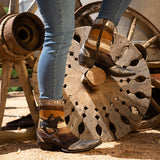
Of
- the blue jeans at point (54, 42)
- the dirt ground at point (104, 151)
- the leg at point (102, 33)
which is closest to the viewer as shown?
the blue jeans at point (54, 42)

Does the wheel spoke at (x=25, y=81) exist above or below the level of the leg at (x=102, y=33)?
below

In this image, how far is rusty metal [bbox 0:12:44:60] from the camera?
65.8 inches

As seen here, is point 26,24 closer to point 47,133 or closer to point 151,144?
point 47,133

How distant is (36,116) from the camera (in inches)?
79.0

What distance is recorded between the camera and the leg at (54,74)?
1.23 metres

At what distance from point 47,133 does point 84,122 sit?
53 cm

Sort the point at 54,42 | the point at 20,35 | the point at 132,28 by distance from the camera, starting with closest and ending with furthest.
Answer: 1. the point at 54,42
2. the point at 20,35
3. the point at 132,28

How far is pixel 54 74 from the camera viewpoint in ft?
4.33

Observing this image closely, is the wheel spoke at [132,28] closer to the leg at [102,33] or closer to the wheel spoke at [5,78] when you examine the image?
the leg at [102,33]

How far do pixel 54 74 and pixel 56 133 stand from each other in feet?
1.32

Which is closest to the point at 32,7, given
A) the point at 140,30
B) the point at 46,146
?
the point at 140,30

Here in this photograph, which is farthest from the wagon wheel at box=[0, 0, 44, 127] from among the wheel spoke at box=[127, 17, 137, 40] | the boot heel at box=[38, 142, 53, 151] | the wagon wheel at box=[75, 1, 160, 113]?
the wheel spoke at box=[127, 17, 137, 40]

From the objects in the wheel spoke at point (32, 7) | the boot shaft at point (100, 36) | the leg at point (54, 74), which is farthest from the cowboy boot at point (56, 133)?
the wheel spoke at point (32, 7)

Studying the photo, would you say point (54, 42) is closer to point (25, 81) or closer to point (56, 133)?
point (56, 133)
